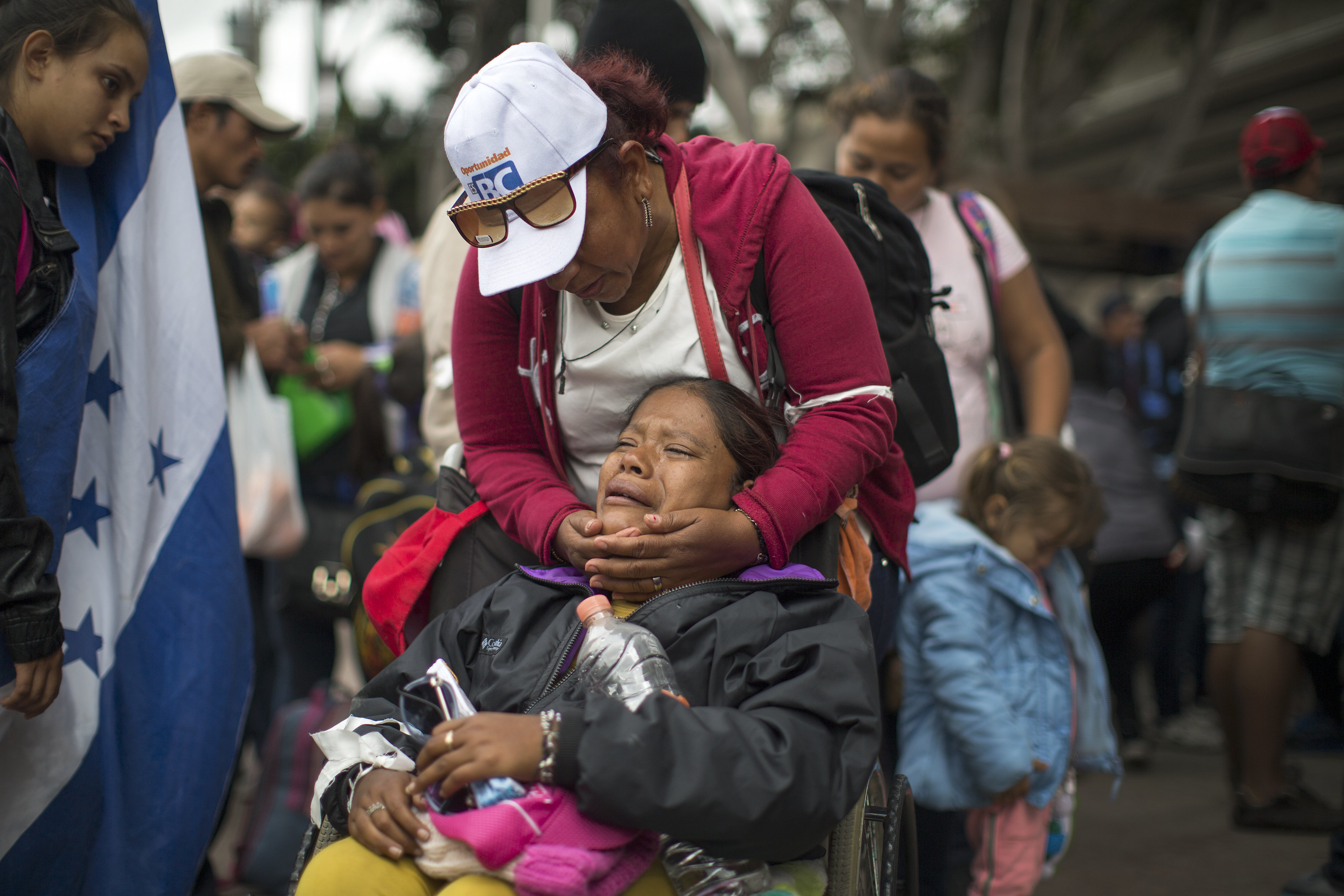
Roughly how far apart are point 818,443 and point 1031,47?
12376 mm

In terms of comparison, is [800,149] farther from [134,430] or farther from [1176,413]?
[134,430]

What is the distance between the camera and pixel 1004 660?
301 centimetres

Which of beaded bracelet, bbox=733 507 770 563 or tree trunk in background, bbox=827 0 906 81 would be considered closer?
beaded bracelet, bbox=733 507 770 563

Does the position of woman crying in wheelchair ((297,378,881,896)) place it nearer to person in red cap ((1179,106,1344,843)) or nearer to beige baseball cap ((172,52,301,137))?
beige baseball cap ((172,52,301,137))

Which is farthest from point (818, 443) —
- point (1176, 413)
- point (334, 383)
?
point (1176, 413)

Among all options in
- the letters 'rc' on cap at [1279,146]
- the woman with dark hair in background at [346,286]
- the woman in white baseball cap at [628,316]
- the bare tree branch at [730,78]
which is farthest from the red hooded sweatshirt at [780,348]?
the bare tree branch at [730,78]

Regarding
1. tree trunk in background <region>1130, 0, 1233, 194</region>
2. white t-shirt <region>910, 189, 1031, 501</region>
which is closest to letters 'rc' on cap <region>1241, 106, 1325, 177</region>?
white t-shirt <region>910, 189, 1031, 501</region>

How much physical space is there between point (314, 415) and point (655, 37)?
2269 millimetres

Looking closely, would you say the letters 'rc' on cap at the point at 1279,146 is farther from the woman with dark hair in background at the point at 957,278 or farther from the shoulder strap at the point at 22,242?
the shoulder strap at the point at 22,242

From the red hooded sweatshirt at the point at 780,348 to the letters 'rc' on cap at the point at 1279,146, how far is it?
276 cm

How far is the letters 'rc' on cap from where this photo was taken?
424 centimetres

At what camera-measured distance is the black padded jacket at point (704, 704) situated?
1696mm

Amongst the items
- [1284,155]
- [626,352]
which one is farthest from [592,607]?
[1284,155]

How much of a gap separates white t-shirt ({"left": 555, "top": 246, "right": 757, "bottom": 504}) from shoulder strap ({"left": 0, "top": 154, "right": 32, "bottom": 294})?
1049 millimetres
